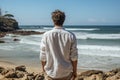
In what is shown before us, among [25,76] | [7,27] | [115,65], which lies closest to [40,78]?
[25,76]

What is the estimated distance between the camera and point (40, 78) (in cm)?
859

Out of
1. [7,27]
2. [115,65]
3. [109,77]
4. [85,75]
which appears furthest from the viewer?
[7,27]

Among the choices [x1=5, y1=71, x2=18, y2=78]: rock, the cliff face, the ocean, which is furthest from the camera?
the cliff face

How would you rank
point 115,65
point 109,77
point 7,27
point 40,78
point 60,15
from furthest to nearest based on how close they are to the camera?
1. point 7,27
2. point 115,65
3. point 109,77
4. point 40,78
5. point 60,15

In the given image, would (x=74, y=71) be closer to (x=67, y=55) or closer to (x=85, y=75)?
(x=67, y=55)

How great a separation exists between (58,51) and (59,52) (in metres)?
0.02

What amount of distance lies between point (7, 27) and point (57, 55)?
6798 centimetres

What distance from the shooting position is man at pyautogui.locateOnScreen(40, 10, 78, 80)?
396 cm

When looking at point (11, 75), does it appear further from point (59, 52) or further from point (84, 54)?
point (84, 54)

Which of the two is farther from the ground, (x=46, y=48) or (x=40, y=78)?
(x=46, y=48)

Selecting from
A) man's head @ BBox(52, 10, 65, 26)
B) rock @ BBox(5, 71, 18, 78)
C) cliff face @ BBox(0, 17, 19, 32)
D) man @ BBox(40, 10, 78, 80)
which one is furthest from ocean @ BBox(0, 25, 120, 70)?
cliff face @ BBox(0, 17, 19, 32)

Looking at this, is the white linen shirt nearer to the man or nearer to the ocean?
the man

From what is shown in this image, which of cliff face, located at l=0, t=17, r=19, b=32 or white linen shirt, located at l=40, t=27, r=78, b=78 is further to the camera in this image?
cliff face, located at l=0, t=17, r=19, b=32

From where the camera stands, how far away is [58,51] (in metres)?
4.00
